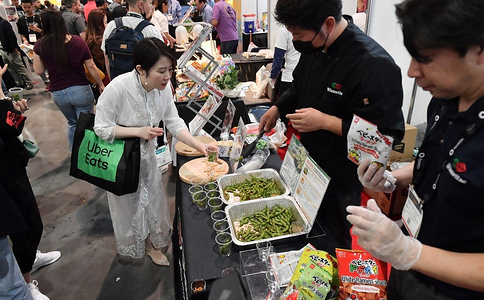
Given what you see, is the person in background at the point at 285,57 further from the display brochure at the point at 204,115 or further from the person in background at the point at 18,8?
the person in background at the point at 18,8

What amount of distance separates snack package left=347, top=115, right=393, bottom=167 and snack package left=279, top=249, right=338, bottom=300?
426mm

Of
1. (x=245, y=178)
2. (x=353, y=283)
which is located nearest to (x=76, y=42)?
(x=245, y=178)

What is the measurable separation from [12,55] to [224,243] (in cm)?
708

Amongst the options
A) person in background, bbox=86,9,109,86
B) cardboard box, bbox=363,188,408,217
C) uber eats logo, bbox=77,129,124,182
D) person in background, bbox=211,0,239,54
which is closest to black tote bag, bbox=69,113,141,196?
uber eats logo, bbox=77,129,124,182

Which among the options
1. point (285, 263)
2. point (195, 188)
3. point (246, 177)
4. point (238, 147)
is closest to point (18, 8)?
point (238, 147)

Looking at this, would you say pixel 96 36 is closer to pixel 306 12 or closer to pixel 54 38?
pixel 54 38

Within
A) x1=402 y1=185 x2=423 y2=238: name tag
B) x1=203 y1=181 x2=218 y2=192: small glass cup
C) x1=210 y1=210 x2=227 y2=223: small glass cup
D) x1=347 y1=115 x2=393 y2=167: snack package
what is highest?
x1=347 y1=115 x2=393 y2=167: snack package

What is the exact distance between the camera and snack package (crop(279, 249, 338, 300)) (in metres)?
1.07

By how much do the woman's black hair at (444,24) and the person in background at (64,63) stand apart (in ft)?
12.1

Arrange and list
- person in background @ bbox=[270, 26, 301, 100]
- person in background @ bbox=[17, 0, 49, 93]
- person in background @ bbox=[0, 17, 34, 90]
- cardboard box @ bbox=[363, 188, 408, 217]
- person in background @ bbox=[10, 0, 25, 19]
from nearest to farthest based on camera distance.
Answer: cardboard box @ bbox=[363, 188, 408, 217], person in background @ bbox=[270, 26, 301, 100], person in background @ bbox=[0, 17, 34, 90], person in background @ bbox=[17, 0, 49, 93], person in background @ bbox=[10, 0, 25, 19]

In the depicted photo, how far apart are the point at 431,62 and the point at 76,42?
379 cm

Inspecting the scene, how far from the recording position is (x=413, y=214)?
3.49ft

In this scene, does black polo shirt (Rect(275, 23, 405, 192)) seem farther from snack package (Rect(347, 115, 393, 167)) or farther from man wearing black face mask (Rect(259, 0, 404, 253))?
snack package (Rect(347, 115, 393, 167))

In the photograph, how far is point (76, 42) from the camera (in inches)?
143
